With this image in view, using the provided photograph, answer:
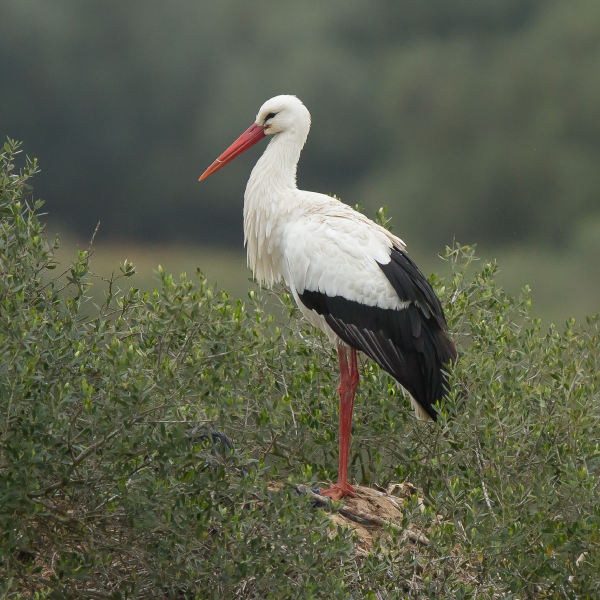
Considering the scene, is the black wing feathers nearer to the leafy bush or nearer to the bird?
the bird

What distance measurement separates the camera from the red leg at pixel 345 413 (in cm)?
397

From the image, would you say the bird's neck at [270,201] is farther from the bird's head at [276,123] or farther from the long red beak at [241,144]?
the long red beak at [241,144]

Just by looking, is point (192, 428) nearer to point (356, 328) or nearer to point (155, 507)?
point (155, 507)

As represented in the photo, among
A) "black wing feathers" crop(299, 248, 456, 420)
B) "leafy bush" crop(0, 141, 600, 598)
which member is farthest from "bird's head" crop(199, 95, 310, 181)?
"leafy bush" crop(0, 141, 600, 598)

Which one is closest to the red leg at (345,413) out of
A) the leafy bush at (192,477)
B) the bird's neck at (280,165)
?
the leafy bush at (192,477)

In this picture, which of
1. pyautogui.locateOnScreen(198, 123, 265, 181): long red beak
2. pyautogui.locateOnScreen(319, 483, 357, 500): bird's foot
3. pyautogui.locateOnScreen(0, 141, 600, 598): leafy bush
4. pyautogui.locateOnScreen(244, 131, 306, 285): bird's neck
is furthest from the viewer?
pyautogui.locateOnScreen(198, 123, 265, 181): long red beak

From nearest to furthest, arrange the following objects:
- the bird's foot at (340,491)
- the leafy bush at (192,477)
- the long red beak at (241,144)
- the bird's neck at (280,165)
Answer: the leafy bush at (192,477), the bird's foot at (340,491), the bird's neck at (280,165), the long red beak at (241,144)

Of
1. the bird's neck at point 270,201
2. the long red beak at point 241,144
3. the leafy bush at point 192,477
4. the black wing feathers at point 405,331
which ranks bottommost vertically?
the leafy bush at point 192,477

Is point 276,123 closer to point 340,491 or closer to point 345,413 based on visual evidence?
point 345,413

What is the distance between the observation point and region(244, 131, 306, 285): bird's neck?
4.48 metres

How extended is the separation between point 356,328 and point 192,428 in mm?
1666

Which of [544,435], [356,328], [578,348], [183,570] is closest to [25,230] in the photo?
[183,570]

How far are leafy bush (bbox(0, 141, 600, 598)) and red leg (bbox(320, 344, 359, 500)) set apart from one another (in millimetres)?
698

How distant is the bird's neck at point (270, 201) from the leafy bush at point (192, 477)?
1212 mm
